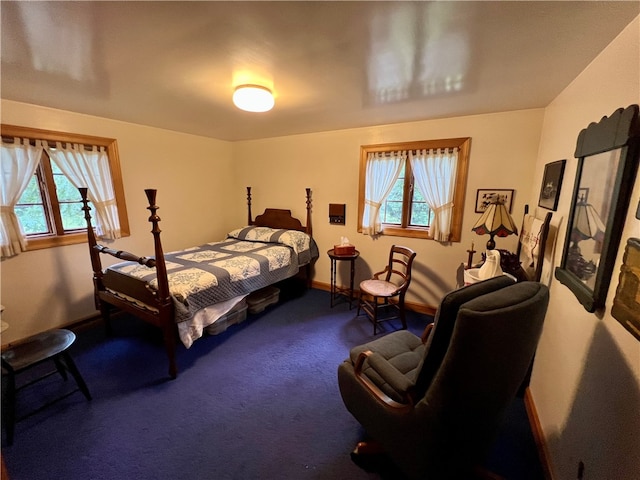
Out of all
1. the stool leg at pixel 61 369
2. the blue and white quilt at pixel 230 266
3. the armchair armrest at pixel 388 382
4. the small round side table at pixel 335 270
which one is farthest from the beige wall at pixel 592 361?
the stool leg at pixel 61 369

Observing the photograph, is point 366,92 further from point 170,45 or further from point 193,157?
point 193,157

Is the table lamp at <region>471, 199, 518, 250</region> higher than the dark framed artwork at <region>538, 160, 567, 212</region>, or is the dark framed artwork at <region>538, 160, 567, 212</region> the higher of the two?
the dark framed artwork at <region>538, 160, 567, 212</region>

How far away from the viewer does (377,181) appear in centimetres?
331

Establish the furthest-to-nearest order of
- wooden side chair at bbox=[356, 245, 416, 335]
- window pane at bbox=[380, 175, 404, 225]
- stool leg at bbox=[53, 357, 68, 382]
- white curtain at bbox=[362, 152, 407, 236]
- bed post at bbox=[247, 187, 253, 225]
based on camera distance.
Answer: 1. bed post at bbox=[247, 187, 253, 225]
2. window pane at bbox=[380, 175, 404, 225]
3. white curtain at bbox=[362, 152, 407, 236]
4. wooden side chair at bbox=[356, 245, 416, 335]
5. stool leg at bbox=[53, 357, 68, 382]

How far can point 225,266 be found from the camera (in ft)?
8.98

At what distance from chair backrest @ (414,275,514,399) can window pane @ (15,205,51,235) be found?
138 inches

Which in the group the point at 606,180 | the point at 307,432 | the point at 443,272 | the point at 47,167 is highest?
the point at 47,167

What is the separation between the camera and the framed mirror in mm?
1031

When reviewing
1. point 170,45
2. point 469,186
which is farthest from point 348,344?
point 170,45

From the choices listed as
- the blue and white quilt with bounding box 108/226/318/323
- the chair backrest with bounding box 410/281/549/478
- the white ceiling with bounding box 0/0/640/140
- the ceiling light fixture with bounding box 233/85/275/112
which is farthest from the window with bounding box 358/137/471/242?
the chair backrest with bounding box 410/281/549/478

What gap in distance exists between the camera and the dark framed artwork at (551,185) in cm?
184

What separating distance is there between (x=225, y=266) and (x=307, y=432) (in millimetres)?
1686

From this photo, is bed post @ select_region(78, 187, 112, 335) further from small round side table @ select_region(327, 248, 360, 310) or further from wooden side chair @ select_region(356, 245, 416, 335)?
wooden side chair @ select_region(356, 245, 416, 335)

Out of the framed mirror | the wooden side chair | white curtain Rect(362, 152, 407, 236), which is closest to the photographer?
the framed mirror
